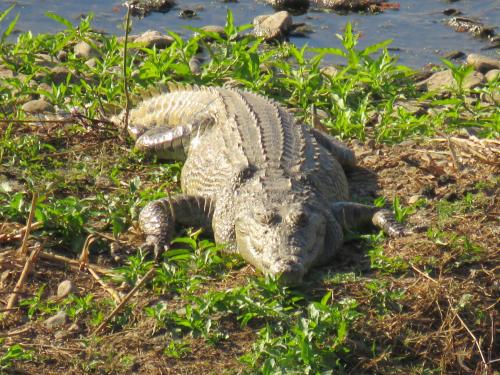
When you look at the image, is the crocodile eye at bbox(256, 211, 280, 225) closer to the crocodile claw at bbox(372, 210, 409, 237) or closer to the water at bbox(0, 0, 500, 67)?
the crocodile claw at bbox(372, 210, 409, 237)

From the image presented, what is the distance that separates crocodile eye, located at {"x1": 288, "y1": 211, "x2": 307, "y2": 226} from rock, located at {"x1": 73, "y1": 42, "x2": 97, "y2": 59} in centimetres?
433

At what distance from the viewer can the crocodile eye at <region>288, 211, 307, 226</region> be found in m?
5.52

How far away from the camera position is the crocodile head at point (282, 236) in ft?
16.9

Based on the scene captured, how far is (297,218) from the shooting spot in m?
5.52

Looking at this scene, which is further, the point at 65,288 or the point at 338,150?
the point at 338,150

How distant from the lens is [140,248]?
564 centimetres

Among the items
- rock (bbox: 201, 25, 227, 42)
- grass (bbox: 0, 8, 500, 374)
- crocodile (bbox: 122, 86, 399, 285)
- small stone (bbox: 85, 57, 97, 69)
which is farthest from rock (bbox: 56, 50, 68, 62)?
crocodile (bbox: 122, 86, 399, 285)

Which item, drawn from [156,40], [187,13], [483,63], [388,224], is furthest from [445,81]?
[187,13]

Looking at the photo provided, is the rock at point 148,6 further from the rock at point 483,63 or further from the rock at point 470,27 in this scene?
the rock at point 483,63

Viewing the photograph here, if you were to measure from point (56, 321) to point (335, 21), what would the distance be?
781 centimetres

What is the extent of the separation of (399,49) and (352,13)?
4.74ft

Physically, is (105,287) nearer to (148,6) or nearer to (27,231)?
(27,231)

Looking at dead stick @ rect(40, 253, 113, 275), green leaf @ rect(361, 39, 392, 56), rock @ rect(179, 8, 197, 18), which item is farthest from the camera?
rock @ rect(179, 8, 197, 18)

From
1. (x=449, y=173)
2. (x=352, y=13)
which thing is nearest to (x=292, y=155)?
(x=449, y=173)
